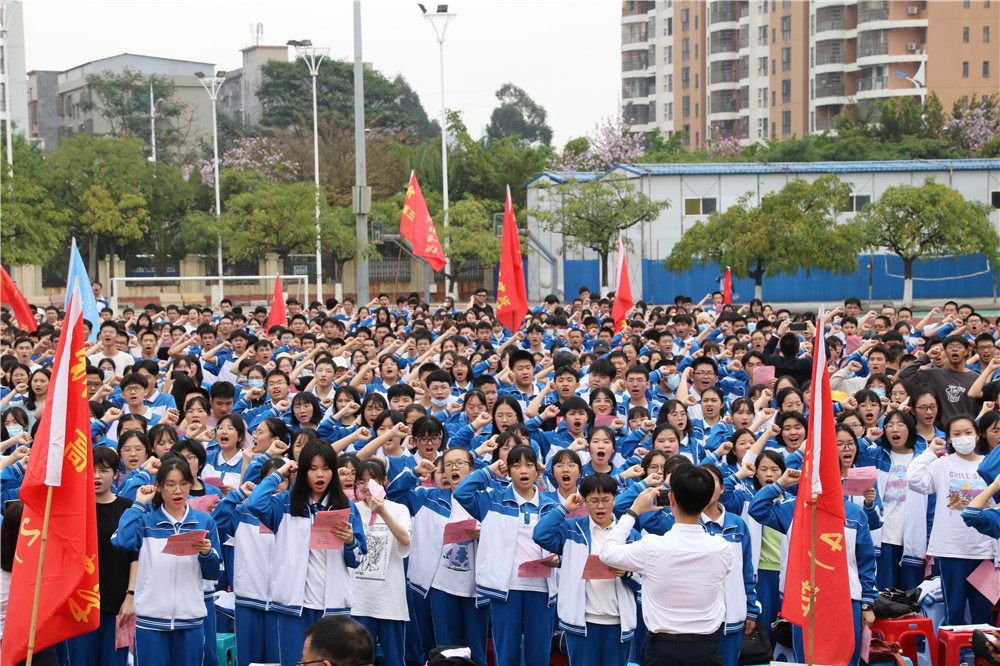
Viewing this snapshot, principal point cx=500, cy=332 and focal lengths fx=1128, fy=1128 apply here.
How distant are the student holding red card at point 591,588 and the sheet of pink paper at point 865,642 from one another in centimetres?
133

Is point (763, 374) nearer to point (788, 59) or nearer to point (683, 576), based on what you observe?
point (683, 576)

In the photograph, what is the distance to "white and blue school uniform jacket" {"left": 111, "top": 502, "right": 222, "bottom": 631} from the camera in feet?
18.9

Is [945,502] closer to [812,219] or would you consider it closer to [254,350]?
[254,350]

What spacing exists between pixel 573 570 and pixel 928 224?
2722cm

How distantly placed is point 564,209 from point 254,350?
2409 centimetres

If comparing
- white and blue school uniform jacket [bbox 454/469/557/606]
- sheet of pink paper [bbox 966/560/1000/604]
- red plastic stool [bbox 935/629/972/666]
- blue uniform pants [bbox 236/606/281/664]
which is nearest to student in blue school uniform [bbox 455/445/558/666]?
white and blue school uniform jacket [bbox 454/469/557/606]

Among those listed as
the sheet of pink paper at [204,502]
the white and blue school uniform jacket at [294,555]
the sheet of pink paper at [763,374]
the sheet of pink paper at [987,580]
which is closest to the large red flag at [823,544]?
the sheet of pink paper at [987,580]

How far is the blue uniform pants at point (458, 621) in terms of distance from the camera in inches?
263

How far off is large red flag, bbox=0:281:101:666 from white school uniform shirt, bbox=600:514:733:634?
2539 mm

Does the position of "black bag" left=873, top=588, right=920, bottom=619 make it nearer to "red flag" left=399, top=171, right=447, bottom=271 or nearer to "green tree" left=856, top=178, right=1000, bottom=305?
"red flag" left=399, top=171, right=447, bottom=271

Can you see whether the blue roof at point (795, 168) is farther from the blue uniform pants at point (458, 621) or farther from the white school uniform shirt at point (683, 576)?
the white school uniform shirt at point (683, 576)

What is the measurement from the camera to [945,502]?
7.07m

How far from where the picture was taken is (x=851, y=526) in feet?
20.7

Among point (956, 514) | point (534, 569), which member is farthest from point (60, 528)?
point (956, 514)
